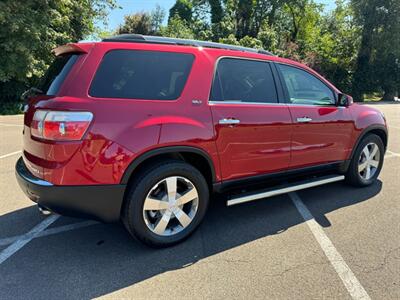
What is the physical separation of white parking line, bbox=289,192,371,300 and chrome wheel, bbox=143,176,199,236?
1.33m

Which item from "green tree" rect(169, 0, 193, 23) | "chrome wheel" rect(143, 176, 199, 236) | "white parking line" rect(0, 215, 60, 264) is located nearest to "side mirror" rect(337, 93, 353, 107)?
"chrome wheel" rect(143, 176, 199, 236)

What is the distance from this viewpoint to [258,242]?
10.9 feet

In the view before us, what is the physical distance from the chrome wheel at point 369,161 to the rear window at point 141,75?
3071 mm

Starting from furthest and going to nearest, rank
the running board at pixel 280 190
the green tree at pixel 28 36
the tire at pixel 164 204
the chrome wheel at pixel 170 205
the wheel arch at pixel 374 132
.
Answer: the green tree at pixel 28 36, the wheel arch at pixel 374 132, the running board at pixel 280 190, the chrome wheel at pixel 170 205, the tire at pixel 164 204

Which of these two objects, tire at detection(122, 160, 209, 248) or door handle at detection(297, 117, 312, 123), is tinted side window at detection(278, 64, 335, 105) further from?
tire at detection(122, 160, 209, 248)

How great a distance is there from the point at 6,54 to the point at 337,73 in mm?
24497

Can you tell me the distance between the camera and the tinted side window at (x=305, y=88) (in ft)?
13.0

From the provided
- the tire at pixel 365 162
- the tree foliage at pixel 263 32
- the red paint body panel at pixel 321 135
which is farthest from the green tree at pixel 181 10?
the red paint body panel at pixel 321 135

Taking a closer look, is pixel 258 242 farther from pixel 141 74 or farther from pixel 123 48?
pixel 123 48

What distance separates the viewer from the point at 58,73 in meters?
3.03

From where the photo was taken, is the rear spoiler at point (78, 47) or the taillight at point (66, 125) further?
the rear spoiler at point (78, 47)

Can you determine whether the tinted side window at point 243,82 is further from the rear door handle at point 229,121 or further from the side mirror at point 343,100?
the side mirror at point 343,100

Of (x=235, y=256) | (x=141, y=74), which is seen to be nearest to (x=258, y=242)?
(x=235, y=256)

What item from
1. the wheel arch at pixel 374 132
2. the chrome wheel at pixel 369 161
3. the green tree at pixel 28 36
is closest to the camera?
the wheel arch at pixel 374 132
